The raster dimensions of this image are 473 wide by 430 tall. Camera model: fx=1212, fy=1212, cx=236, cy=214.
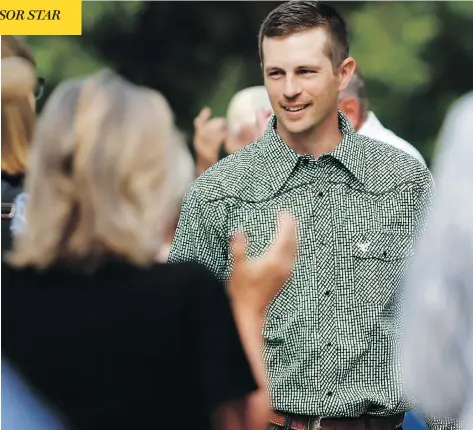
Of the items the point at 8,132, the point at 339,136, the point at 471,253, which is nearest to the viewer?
the point at 471,253

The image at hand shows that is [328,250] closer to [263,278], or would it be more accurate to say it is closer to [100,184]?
[263,278]

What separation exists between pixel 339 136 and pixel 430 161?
1.81 meters

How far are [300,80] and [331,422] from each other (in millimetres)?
826

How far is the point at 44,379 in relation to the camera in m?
1.95

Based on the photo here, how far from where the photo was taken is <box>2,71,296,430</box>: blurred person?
1930 mm

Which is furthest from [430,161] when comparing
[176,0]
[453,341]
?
[453,341]

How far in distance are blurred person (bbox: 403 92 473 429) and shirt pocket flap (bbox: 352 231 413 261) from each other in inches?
34.2

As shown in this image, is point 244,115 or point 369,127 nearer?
point 369,127

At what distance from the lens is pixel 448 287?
6.13 feet

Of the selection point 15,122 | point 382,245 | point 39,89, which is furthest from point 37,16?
point 382,245

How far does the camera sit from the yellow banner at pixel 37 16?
389 cm

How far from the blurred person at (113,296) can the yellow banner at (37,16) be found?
79.0 inches

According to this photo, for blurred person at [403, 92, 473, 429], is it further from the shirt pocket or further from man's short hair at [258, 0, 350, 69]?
man's short hair at [258, 0, 350, 69]

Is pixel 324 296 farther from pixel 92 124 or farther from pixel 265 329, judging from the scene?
pixel 92 124
